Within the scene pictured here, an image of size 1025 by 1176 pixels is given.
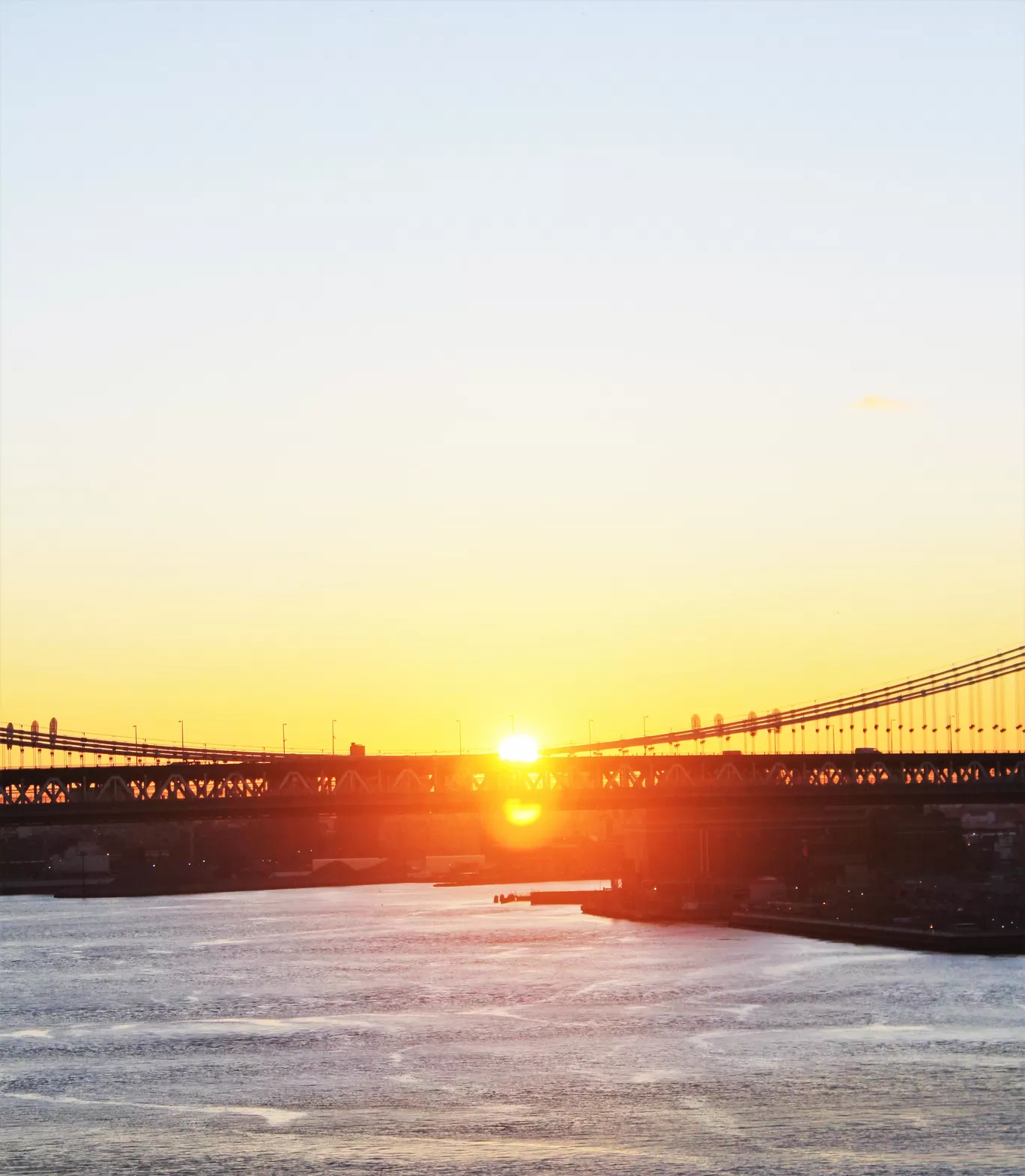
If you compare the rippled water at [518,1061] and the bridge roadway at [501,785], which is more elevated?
the bridge roadway at [501,785]

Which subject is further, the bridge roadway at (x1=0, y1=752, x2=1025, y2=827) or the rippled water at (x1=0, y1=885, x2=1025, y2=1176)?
the bridge roadway at (x1=0, y1=752, x2=1025, y2=827)

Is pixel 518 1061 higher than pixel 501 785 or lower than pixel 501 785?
lower

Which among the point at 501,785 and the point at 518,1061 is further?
the point at 501,785

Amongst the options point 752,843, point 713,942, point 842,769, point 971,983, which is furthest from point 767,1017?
point 752,843

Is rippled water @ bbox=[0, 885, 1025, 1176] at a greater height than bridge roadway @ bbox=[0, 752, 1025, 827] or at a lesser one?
lesser
